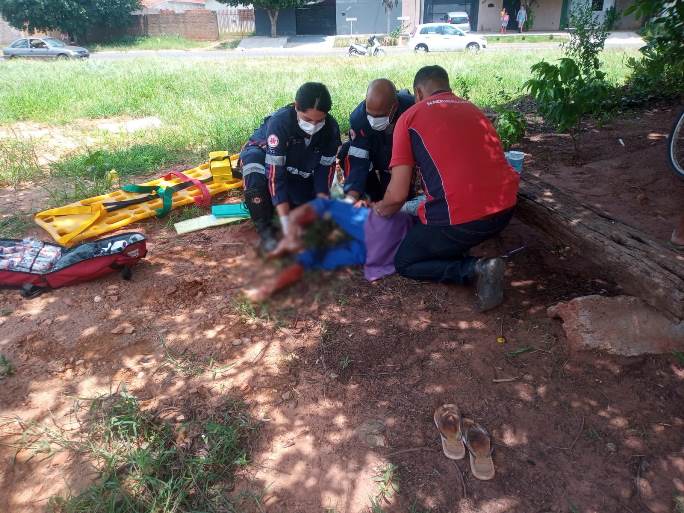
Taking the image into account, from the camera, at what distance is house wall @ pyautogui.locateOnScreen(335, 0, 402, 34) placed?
105ft

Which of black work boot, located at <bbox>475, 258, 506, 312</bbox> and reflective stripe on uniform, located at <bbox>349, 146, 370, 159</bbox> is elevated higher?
reflective stripe on uniform, located at <bbox>349, 146, 370, 159</bbox>

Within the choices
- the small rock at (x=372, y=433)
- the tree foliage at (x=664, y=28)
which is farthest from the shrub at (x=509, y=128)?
the small rock at (x=372, y=433)

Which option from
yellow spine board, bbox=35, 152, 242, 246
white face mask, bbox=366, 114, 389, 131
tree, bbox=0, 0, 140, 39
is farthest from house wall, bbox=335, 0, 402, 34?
white face mask, bbox=366, 114, 389, 131

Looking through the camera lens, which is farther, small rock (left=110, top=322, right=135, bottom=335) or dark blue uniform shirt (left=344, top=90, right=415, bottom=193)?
small rock (left=110, top=322, right=135, bottom=335)

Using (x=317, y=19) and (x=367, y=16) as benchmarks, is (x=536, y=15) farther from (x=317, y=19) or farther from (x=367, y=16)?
(x=317, y=19)

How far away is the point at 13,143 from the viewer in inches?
296

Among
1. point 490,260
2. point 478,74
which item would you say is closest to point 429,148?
point 490,260

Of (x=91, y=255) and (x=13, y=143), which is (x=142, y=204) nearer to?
(x=91, y=255)

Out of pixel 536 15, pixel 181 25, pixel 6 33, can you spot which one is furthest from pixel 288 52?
pixel 6 33

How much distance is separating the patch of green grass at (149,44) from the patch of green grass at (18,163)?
82.2ft

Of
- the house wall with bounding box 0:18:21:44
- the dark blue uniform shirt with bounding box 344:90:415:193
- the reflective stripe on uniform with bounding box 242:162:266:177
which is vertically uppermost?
the house wall with bounding box 0:18:21:44

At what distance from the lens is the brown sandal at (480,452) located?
7.78 ft

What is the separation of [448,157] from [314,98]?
103 centimetres

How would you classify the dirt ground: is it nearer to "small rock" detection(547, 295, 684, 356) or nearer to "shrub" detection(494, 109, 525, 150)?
"small rock" detection(547, 295, 684, 356)
